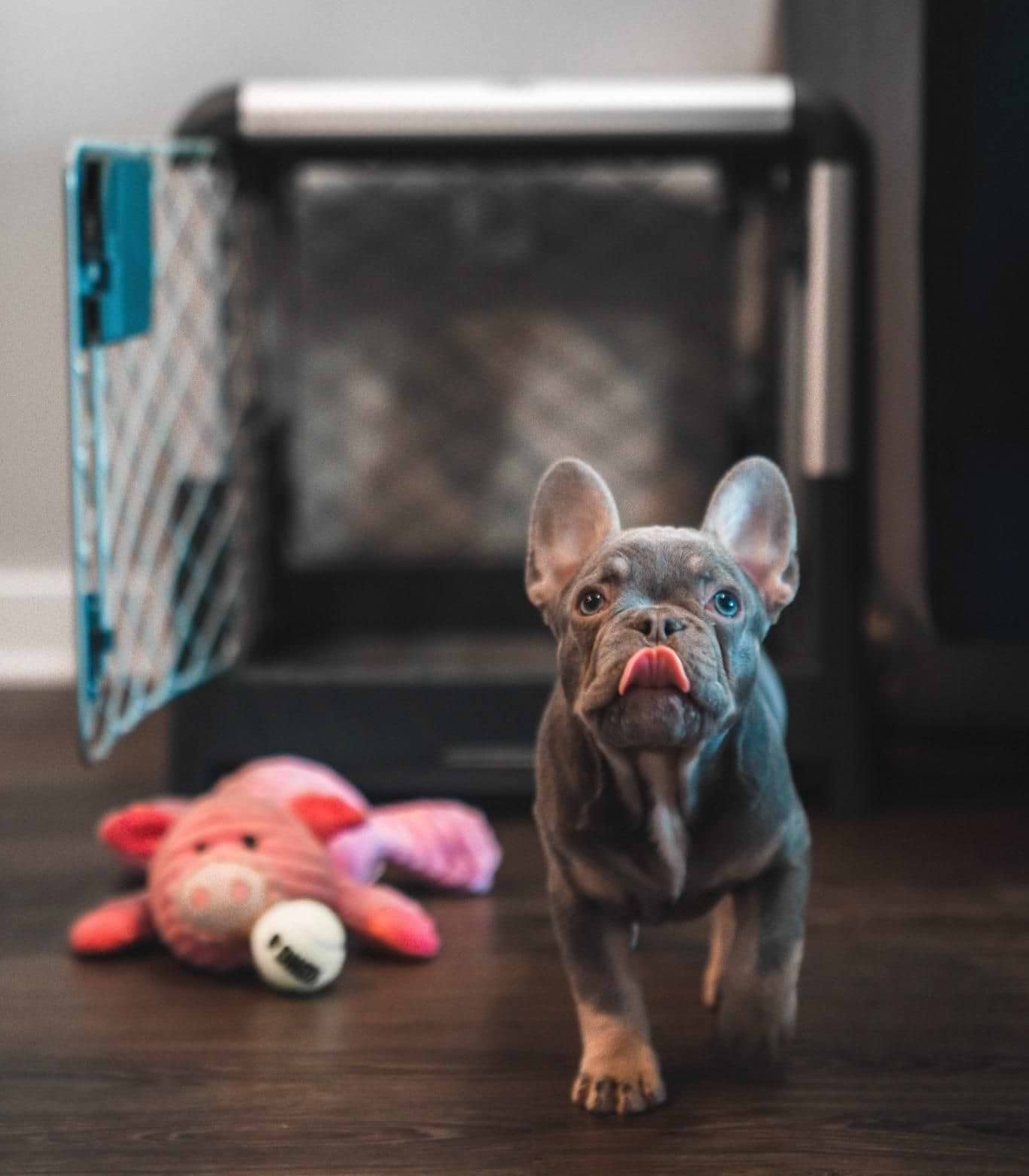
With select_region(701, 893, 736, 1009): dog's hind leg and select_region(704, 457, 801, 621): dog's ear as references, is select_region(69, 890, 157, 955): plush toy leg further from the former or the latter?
select_region(704, 457, 801, 621): dog's ear

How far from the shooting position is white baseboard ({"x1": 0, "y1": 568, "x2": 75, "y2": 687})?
2258 millimetres

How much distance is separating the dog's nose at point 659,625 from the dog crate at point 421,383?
0.58m

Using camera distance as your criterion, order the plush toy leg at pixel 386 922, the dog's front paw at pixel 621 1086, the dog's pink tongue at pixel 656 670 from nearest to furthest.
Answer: the dog's pink tongue at pixel 656 670
the dog's front paw at pixel 621 1086
the plush toy leg at pixel 386 922

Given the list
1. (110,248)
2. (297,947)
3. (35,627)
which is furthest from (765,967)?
(35,627)

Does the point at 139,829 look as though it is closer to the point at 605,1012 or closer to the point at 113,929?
the point at 113,929

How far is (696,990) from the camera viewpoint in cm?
115

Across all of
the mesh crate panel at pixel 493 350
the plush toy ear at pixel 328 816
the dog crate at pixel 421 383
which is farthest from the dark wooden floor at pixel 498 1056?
the mesh crate panel at pixel 493 350

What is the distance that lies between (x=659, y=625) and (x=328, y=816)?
499mm

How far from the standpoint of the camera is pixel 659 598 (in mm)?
889

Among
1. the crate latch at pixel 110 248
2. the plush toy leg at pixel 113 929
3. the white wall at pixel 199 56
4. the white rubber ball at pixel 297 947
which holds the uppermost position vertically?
the white wall at pixel 199 56

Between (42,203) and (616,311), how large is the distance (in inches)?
32.3

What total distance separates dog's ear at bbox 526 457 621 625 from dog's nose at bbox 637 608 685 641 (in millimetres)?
122

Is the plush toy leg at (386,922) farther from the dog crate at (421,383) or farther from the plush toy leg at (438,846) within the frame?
the dog crate at (421,383)

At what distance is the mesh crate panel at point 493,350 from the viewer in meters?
2.08
